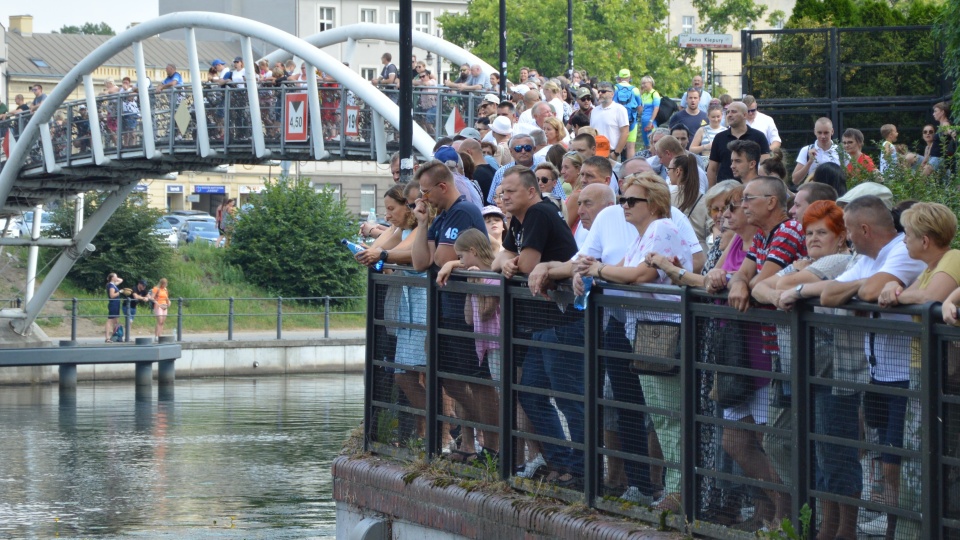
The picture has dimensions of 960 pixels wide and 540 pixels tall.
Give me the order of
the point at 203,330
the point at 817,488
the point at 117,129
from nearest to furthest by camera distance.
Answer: the point at 817,488
the point at 117,129
the point at 203,330

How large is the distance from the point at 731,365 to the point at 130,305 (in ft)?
113

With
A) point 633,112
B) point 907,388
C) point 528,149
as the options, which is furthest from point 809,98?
point 907,388

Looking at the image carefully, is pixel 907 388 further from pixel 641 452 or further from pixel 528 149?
pixel 528 149

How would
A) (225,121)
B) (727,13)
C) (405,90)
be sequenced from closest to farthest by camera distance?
Result: (405,90), (225,121), (727,13)

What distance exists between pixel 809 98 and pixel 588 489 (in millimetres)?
13667

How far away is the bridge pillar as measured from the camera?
1371 inches

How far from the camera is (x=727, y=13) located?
274 ft

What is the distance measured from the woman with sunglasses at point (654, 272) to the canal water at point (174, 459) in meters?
9.01

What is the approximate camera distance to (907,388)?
6172 millimetres

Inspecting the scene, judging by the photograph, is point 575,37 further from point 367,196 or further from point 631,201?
point 631,201

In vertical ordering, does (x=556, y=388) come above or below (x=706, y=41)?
below

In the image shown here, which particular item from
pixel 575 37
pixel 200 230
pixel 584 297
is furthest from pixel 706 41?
pixel 575 37

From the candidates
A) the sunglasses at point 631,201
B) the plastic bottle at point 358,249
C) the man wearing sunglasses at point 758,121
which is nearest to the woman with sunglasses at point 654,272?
the sunglasses at point 631,201

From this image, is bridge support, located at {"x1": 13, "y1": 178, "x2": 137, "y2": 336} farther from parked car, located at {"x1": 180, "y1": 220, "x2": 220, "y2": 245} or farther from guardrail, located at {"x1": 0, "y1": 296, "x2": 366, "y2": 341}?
parked car, located at {"x1": 180, "y1": 220, "x2": 220, "y2": 245}
